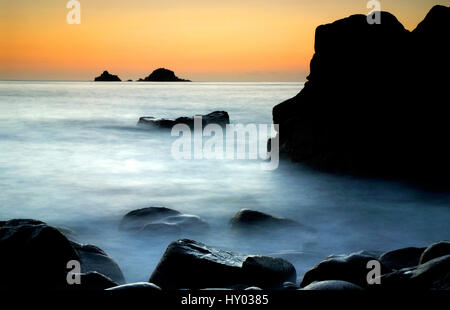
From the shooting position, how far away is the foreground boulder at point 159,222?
23.2 ft

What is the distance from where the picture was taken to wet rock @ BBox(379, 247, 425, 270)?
5.33m

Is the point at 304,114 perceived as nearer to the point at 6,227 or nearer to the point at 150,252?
the point at 150,252

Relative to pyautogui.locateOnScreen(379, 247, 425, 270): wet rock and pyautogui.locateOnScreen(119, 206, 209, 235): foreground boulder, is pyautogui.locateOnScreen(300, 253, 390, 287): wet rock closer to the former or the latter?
pyautogui.locateOnScreen(379, 247, 425, 270): wet rock

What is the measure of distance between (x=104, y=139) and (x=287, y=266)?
18.1 metres

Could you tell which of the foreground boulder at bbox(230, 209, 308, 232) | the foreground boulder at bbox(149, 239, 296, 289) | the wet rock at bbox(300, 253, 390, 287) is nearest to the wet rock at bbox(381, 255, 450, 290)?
the wet rock at bbox(300, 253, 390, 287)

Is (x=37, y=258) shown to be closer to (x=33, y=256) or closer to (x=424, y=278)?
(x=33, y=256)

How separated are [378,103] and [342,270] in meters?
8.30

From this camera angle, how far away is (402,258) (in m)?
5.44

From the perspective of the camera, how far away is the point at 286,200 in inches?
410

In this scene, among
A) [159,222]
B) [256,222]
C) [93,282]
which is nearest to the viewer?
[93,282]

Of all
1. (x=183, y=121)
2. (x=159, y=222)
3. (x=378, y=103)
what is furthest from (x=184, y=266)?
(x=183, y=121)

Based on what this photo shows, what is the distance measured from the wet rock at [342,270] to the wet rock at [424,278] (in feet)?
1.92

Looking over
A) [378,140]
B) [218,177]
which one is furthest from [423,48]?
[218,177]

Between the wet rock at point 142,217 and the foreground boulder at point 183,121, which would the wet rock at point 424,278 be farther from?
the foreground boulder at point 183,121
